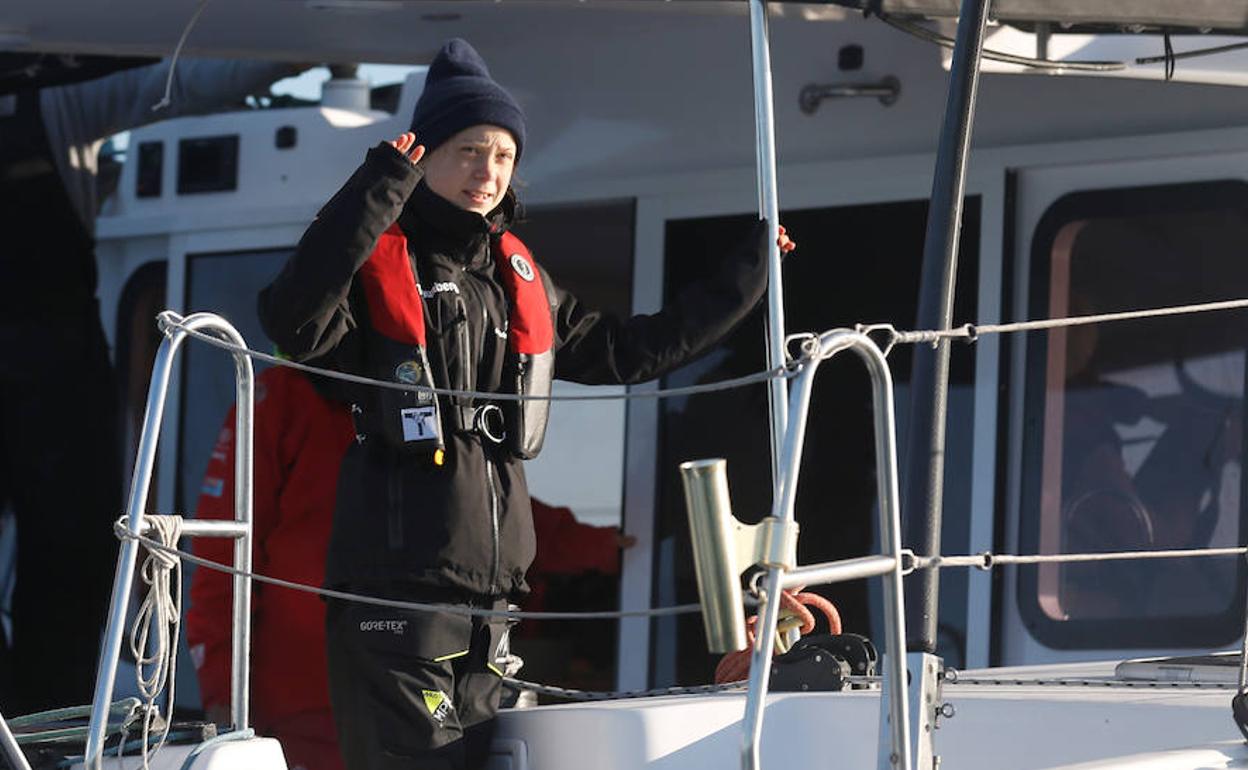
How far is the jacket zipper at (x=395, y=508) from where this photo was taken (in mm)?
3506

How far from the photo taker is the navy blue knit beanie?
3.75 m

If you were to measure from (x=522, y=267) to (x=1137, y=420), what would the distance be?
5.85ft

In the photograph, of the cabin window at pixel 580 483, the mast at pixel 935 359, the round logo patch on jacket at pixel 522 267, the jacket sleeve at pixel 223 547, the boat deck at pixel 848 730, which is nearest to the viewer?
the mast at pixel 935 359

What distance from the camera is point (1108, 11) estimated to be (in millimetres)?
4098

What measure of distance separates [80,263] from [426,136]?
3608mm

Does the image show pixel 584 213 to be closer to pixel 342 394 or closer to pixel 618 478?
pixel 618 478

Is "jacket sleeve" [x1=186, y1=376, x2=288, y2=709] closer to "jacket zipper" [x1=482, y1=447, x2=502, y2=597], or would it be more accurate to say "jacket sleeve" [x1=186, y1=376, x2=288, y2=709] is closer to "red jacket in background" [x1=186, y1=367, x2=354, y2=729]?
"red jacket in background" [x1=186, y1=367, x2=354, y2=729]

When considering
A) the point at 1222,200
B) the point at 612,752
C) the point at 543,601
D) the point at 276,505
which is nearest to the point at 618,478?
the point at 543,601

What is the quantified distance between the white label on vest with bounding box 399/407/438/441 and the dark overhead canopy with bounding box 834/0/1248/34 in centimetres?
119

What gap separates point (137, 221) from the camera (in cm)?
691

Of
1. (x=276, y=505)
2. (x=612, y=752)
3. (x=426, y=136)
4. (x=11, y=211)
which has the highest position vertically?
(x=11, y=211)

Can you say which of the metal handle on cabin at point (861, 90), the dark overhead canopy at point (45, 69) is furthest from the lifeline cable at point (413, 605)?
the dark overhead canopy at point (45, 69)

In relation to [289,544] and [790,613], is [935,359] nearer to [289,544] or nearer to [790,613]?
[790,613]

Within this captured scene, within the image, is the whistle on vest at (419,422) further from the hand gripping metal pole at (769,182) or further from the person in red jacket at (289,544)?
the person in red jacket at (289,544)
